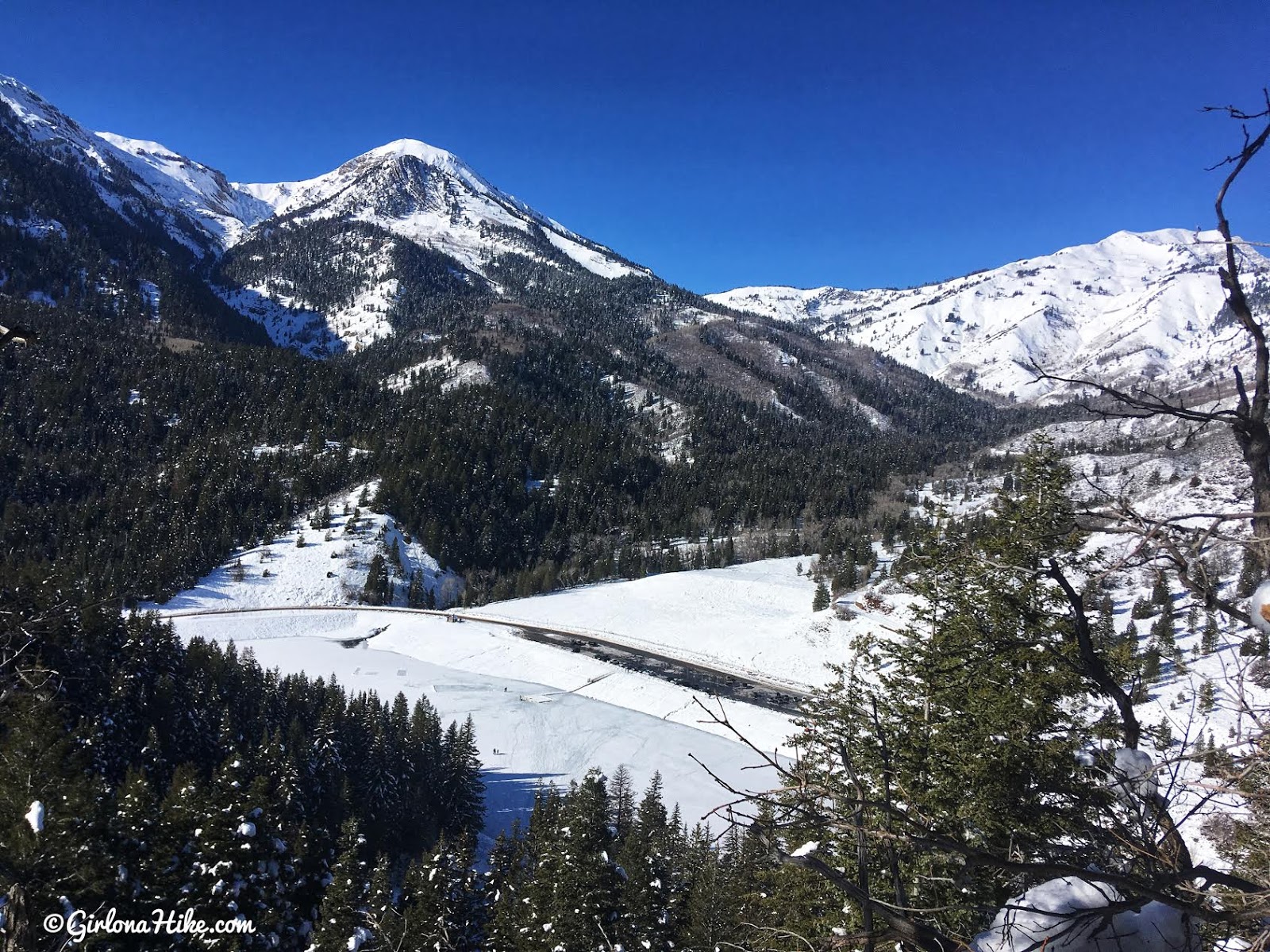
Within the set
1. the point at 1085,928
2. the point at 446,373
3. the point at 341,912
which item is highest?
the point at 446,373

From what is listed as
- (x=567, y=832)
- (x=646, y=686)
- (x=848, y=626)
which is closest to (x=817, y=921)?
(x=567, y=832)

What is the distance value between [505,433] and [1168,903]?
118 metres

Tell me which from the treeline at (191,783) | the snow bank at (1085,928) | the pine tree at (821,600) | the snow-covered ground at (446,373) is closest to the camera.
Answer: the snow bank at (1085,928)

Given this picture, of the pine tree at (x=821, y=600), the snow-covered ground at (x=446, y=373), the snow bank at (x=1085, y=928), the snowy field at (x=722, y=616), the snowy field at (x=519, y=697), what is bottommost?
the snowy field at (x=519, y=697)

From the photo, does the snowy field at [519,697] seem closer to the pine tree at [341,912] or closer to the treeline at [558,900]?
the treeline at [558,900]

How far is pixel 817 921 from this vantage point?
5.98 metres

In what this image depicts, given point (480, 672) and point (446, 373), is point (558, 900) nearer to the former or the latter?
point (480, 672)

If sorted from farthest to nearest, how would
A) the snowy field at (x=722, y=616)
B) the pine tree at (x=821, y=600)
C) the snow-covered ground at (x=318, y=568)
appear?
the snow-covered ground at (x=318, y=568)
the pine tree at (x=821, y=600)
the snowy field at (x=722, y=616)

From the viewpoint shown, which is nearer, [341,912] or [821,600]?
[341,912]

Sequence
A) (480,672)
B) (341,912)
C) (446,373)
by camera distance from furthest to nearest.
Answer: (446,373)
(480,672)
(341,912)

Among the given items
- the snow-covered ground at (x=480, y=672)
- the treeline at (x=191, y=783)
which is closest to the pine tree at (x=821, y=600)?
the snow-covered ground at (x=480, y=672)

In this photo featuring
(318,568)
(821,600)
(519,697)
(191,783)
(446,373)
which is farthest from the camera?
(446,373)

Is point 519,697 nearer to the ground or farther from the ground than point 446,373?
nearer to the ground

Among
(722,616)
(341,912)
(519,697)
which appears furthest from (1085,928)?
(722,616)
